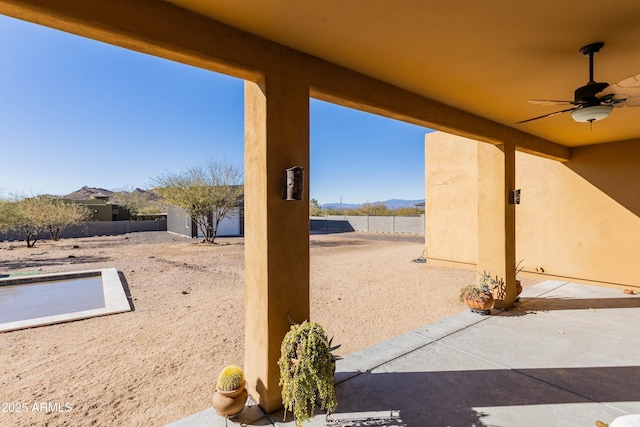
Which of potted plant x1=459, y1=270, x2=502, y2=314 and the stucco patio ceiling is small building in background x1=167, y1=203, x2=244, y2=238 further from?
the stucco patio ceiling

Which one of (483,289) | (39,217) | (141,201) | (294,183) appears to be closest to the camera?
(294,183)

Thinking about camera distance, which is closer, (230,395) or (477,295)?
(230,395)

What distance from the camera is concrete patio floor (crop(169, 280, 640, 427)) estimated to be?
2.14m

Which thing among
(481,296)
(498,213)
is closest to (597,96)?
(498,213)

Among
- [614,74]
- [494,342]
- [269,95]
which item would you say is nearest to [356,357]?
[494,342]

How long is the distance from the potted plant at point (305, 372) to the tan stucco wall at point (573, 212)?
6977 millimetres

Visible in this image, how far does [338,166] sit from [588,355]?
4603 centimetres

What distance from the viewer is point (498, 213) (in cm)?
461

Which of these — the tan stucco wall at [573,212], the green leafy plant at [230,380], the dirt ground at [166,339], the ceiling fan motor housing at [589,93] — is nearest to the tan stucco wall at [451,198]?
the tan stucco wall at [573,212]

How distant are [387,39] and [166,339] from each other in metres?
4.29

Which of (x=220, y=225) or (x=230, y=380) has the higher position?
(x=220, y=225)

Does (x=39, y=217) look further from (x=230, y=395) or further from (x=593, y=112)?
(x=593, y=112)

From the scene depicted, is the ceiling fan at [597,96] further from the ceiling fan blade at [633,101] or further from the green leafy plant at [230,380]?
the green leafy plant at [230,380]

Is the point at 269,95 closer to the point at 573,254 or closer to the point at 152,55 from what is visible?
the point at 152,55
